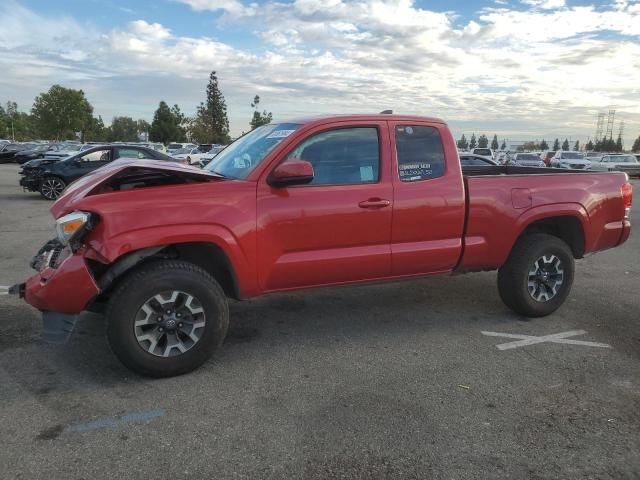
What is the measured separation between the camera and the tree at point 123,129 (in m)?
126

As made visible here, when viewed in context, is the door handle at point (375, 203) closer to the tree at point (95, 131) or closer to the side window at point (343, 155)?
the side window at point (343, 155)

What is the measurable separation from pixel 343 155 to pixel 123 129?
5607 inches

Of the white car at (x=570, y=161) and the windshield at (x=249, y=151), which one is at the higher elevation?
the windshield at (x=249, y=151)

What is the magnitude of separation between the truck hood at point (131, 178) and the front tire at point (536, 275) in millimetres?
2903

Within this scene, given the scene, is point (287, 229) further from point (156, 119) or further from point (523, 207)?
point (156, 119)

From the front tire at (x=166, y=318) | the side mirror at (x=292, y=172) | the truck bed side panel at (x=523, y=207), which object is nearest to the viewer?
the front tire at (x=166, y=318)

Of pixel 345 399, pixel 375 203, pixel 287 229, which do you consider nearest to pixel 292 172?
pixel 287 229

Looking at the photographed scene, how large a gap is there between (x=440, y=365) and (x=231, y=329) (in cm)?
190

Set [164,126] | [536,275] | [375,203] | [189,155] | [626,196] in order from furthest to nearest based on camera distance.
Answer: [164,126] → [189,155] → [626,196] → [536,275] → [375,203]

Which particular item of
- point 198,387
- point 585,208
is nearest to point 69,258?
point 198,387

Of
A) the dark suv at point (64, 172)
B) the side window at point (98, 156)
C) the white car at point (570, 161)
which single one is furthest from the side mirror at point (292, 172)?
the white car at point (570, 161)

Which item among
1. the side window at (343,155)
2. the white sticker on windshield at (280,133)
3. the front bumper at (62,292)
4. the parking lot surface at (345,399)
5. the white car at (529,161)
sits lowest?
the parking lot surface at (345,399)

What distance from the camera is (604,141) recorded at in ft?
329

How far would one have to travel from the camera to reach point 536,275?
5.07 m
